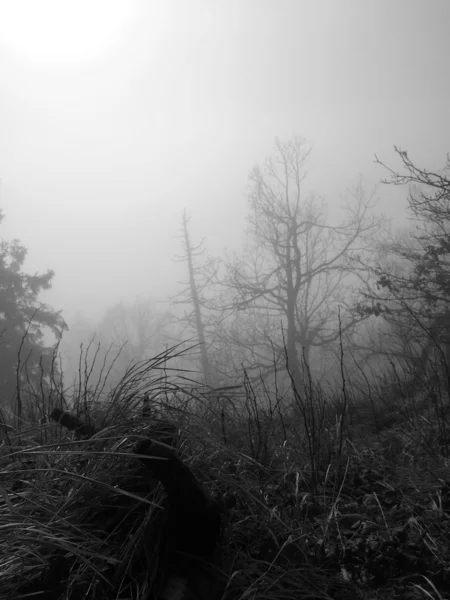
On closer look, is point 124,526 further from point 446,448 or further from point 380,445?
point 380,445

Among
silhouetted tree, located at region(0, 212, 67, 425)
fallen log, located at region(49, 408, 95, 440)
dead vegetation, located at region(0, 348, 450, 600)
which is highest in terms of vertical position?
silhouetted tree, located at region(0, 212, 67, 425)

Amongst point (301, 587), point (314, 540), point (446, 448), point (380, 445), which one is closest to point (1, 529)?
point (301, 587)

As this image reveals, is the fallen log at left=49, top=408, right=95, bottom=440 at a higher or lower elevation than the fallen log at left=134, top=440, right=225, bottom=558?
higher

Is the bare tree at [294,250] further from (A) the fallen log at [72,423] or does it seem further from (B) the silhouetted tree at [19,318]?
(A) the fallen log at [72,423]

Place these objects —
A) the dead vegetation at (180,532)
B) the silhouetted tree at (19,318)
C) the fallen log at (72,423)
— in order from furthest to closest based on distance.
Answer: the silhouetted tree at (19,318), the fallen log at (72,423), the dead vegetation at (180,532)

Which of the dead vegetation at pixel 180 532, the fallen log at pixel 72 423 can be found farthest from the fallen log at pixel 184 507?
the fallen log at pixel 72 423

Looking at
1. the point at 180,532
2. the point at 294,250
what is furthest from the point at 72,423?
the point at 294,250

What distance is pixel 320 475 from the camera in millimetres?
2371

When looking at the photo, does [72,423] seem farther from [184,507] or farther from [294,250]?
[294,250]

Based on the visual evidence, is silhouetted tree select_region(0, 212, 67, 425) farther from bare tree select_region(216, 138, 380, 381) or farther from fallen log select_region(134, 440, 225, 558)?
fallen log select_region(134, 440, 225, 558)

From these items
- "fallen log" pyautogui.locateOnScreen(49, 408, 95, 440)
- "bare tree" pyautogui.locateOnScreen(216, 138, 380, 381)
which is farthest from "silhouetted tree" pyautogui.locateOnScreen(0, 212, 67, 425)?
"fallen log" pyautogui.locateOnScreen(49, 408, 95, 440)

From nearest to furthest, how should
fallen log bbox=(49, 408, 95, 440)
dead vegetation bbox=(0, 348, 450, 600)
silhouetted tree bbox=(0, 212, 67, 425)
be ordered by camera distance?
dead vegetation bbox=(0, 348, 450, 600), fallen log bbox=(49, 408, 95, 440), silhouetted tree bbox=(0, 212, 67, 425)

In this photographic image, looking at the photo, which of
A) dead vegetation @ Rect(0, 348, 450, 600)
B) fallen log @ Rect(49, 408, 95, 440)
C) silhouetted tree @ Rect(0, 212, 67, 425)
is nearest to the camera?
dead vegetation @ Rect(0, 348, 450, 600)

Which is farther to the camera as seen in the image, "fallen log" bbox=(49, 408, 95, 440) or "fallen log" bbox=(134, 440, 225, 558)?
"fallen log" bbox=(49, 408, 95, 440)
